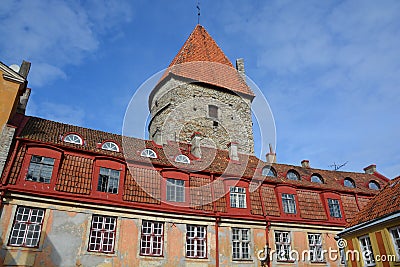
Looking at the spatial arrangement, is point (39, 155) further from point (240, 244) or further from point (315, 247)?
point (315, 247)

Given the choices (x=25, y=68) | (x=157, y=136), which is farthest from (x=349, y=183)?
(x=25, y=68)

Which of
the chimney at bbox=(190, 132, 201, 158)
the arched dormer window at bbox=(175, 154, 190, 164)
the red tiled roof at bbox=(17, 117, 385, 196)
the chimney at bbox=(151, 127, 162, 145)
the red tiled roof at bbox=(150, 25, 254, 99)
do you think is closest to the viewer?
the red tiled roof at bbox=(17, 117, 385, 196)

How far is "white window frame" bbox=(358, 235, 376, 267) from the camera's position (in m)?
15.9

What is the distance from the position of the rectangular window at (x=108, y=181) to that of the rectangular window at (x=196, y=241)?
4444 mm

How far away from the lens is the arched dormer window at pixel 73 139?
17188 mm

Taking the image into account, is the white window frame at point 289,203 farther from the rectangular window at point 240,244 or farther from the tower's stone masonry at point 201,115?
the tower's stone masonry at point 201,115

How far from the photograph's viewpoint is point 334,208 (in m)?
21.3

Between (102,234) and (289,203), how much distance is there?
11.3 metres

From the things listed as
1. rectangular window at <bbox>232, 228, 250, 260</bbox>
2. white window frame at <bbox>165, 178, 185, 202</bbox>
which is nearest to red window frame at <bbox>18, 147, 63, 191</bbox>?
white window frame at <bbox>165, 178, 185, 202</bbox>

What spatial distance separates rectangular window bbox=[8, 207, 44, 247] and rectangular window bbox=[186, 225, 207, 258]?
7.10 m

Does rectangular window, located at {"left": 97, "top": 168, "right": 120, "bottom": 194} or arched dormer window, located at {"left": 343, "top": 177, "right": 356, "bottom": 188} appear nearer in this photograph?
rectangular window, located at {"left": 97, "top": 168, "right": 120, "bottom": 194}

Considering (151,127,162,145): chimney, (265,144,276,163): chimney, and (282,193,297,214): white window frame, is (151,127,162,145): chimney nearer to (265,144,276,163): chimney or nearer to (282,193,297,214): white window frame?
(265,144,276,163): chimney

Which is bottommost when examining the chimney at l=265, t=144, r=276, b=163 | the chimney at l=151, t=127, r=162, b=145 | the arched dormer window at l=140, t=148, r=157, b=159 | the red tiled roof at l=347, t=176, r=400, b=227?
the red tiled roof at l=347, t=176, r=400, b=227

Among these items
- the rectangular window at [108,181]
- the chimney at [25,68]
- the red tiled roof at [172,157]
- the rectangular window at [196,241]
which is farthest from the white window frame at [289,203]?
the chimney at [25,68]
